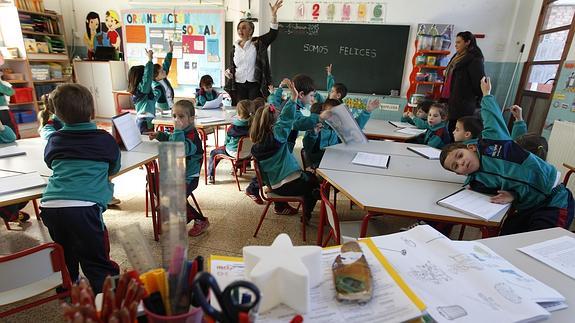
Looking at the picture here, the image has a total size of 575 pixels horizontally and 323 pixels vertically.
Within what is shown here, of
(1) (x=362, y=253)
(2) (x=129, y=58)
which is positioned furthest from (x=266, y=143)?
(2) (x=129, y=58)

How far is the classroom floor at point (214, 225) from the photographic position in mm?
2244

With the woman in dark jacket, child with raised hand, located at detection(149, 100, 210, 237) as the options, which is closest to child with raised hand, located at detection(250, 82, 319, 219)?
child with raised hand, located at detection(149, 100, 210, 237)

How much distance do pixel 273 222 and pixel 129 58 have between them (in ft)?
18.1

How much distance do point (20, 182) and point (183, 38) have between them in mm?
5126

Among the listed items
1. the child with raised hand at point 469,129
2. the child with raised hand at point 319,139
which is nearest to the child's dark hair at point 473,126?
the child with raised hand at point 469,129

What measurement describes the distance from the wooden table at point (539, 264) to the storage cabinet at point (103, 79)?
6954 mm

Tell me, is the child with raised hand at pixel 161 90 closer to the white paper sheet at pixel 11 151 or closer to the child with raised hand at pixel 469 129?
the white paper sheet at pixel 11 151

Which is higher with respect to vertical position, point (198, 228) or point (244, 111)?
point (244, 111)

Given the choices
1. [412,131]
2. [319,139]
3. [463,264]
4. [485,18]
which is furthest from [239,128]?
[485,18]

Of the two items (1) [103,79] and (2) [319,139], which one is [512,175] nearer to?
(2) [319,139]

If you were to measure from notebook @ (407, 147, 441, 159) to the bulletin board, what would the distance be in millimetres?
4367

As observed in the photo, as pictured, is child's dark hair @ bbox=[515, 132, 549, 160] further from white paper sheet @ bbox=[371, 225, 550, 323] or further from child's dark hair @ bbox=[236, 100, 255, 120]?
child's dark hair @ bbox=[236, 100, 255, 120]

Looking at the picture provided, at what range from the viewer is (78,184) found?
4.91 ft

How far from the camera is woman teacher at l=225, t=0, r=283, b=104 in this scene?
4.26 meters
